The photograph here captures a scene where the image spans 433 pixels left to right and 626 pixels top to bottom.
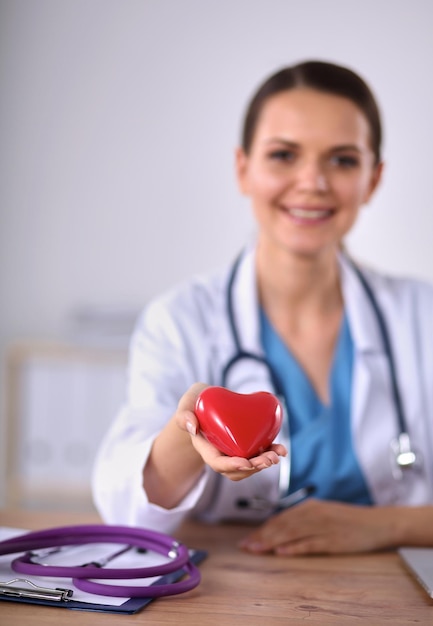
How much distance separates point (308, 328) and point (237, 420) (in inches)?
26.1

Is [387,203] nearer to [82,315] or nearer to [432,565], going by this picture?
[82,315]

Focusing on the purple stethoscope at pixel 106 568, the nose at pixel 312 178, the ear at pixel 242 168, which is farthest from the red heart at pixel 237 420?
the ear at pixel 242 168

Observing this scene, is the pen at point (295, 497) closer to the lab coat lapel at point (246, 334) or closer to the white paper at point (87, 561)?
the lab coat lapel at point (246, 334)

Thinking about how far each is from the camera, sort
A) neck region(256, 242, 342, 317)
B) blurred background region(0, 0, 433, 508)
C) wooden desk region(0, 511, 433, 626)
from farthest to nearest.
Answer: blurred background region(0, 0, 433, 508) → neck region(256, 242, 342, 317) → wooden desk region(0, 511, 433, 626)

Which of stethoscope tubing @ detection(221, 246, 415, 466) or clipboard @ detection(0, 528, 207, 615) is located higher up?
stethoscope tubing @ detection(221, 246, 415, 466)

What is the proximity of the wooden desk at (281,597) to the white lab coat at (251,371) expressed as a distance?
221 millimetres

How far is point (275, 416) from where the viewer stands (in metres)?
0.76

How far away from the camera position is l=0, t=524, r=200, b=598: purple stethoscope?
2.32 ft

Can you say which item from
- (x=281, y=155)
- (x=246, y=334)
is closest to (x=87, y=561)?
(x=246, y=334)

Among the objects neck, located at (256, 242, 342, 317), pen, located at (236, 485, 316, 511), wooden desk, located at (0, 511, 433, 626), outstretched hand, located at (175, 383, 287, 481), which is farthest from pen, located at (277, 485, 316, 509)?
outstretched hand, located at (175, 383, 287, 481)

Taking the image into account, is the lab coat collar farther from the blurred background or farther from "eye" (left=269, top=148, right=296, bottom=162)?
the blurred background

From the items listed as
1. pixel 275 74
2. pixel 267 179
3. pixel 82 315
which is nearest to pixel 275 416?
pixel 267 179

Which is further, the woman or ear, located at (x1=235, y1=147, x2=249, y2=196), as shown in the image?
ear, located at (x1=235, y1=147, x2=249, y2=196)

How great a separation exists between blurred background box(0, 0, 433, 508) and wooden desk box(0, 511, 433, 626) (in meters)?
1.92
